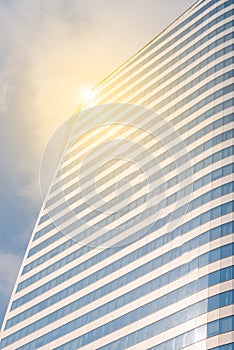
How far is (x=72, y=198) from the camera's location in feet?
455

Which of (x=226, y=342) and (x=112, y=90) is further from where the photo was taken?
(x=112, y=90)

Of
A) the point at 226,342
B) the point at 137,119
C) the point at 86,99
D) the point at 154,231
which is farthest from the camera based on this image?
the point at 86,99

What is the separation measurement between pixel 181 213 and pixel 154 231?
288 inches

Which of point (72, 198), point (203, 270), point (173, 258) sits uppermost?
point (72, 198)

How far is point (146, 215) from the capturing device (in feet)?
370

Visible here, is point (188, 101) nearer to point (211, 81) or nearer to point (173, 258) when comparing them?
point (211, 81)

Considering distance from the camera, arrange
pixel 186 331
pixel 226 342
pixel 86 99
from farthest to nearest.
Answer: pixel 86 99 < pixel 186 331 < pixel 226 342

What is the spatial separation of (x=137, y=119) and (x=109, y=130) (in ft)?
28.5

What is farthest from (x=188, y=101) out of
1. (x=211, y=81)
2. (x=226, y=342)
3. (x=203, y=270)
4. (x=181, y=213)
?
(x=226, y=342)

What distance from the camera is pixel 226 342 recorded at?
79.9 m

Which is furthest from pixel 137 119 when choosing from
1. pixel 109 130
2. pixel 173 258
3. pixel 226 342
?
pixel 226 342

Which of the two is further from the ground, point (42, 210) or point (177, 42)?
point (177, 42)

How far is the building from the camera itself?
9288 cm

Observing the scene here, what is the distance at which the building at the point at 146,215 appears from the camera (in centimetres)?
9288
